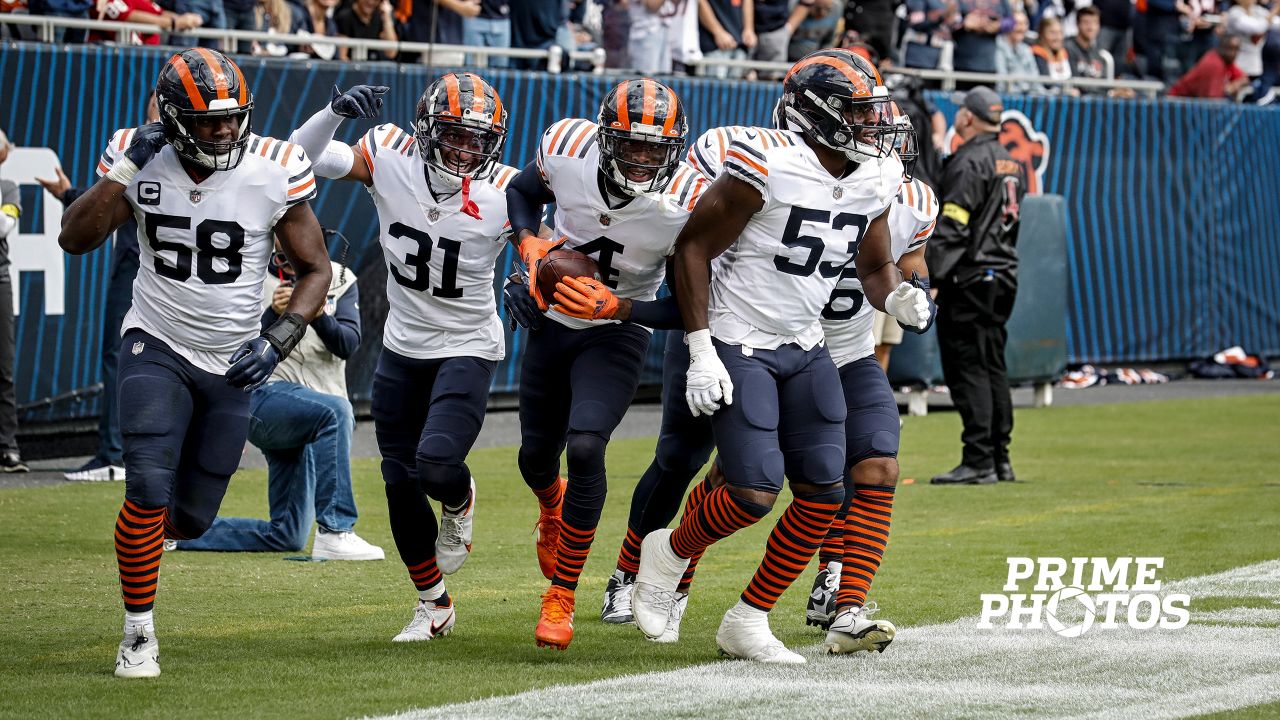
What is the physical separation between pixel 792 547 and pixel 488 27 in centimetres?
807

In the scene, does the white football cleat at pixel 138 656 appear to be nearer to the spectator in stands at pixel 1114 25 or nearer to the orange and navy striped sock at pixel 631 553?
the orange and navy striped sock at pixel 631 553

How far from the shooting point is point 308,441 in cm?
769

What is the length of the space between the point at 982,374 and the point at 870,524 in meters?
4.61

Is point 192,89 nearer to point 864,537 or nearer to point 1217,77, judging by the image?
point 864,537

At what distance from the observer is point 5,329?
10031 millimetres

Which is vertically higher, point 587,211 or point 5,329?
point 587,211

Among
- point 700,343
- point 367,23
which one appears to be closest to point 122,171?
A: point 700,343

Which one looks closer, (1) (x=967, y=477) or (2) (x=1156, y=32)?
(1) (x=967, y=477)

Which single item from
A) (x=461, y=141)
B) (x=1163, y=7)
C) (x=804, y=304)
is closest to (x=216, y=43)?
(x=461, y=141)

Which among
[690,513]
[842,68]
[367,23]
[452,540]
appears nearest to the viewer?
[842,68]

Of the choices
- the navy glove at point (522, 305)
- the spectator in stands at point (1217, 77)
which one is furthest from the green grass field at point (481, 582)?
the spectator in stands at point (1217, 77)

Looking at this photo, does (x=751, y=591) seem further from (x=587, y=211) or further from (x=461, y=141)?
(x=461, y=141)

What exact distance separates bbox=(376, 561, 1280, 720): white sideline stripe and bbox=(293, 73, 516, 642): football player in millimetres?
1008

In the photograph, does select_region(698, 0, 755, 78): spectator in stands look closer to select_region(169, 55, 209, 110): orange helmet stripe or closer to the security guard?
the security guard
